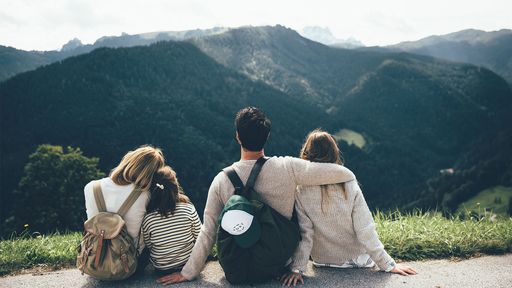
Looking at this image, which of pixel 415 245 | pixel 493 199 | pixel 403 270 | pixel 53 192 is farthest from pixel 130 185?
pixel 493 199

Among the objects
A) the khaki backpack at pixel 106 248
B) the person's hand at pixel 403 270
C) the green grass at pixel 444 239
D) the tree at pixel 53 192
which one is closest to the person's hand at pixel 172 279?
the khaki backpack at pixel 106 248

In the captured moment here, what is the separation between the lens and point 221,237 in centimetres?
404

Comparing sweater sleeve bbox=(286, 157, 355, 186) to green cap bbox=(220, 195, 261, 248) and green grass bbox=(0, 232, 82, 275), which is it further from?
green grass bbox=(0, 232, 82, 275)

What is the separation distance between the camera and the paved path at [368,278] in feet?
14.0

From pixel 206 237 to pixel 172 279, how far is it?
0.61 meters

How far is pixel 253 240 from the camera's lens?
3891 mm

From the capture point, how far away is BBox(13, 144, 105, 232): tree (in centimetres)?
2658

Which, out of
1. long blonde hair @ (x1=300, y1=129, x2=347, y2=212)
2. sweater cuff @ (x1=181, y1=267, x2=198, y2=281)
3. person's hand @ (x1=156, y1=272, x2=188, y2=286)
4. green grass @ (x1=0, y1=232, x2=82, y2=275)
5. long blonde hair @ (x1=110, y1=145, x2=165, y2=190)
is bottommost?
green grass @ (x1=0, y1=232, x2=82, y2=275)

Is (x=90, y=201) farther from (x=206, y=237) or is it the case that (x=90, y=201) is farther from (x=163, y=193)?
(x=206, y=237)

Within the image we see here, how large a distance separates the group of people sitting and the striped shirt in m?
0.01

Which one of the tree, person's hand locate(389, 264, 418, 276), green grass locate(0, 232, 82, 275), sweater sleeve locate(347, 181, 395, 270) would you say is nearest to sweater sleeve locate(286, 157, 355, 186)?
sweater sleeve locate(347, 181, 395, 270)

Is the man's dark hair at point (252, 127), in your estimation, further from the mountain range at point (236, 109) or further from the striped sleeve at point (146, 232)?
the mountain range at point (236, 109)

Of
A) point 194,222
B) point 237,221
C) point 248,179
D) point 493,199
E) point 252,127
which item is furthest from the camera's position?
point 493,199

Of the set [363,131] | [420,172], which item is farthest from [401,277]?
[363,131]
